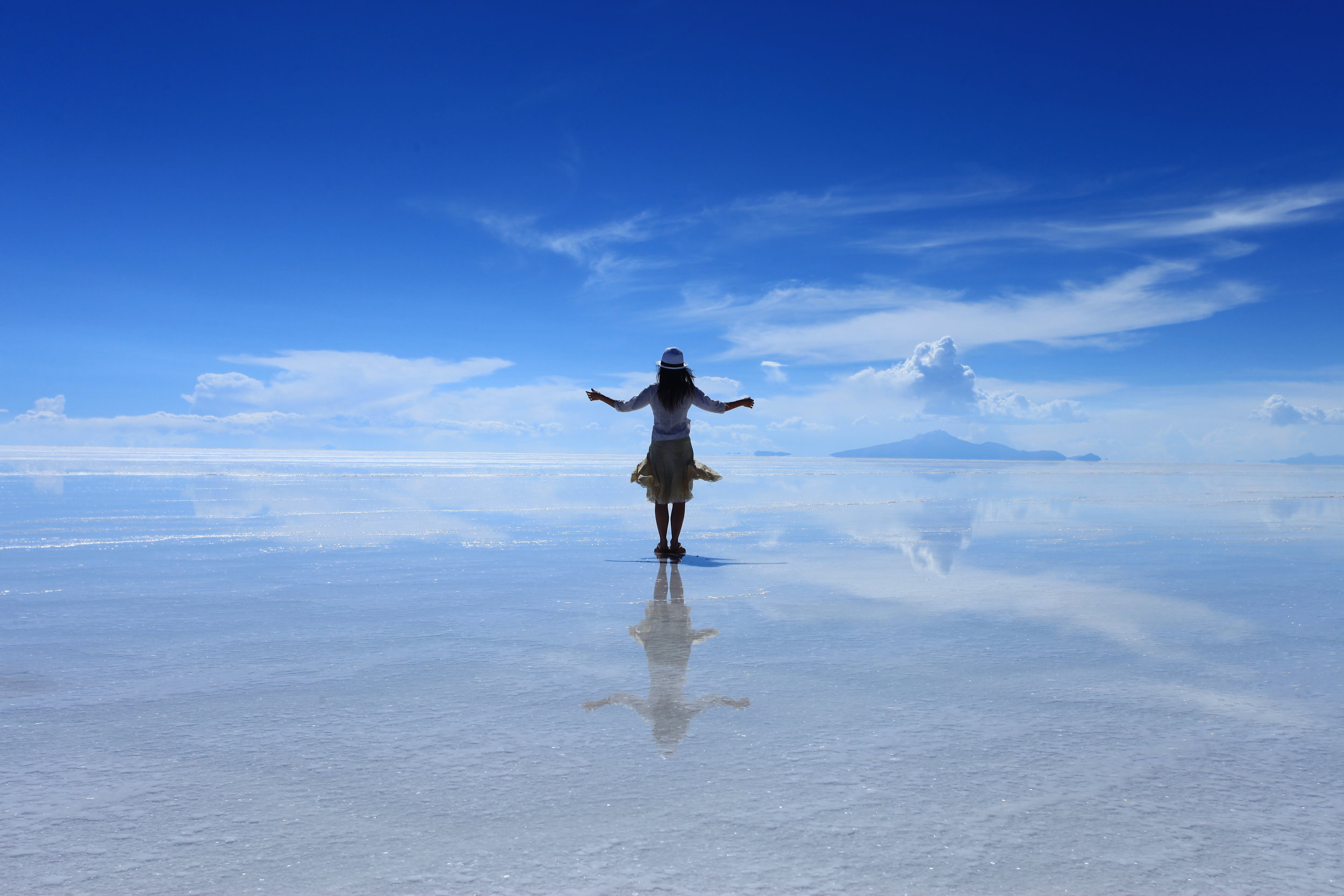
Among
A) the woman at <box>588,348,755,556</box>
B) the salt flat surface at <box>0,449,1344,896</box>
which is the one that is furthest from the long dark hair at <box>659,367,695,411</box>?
the salt flat surface at <box>0,449,1344,896</box>

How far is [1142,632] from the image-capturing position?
5.14m

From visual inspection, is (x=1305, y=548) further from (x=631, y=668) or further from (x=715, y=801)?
(x=715, y=801)

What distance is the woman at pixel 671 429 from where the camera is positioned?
951 cm

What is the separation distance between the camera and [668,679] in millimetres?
4023

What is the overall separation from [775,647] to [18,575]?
656 centimetres

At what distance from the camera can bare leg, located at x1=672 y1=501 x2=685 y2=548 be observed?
29.9 feet

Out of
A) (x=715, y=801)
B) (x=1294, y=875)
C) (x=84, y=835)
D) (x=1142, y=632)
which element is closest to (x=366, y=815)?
(x=84, y=835)

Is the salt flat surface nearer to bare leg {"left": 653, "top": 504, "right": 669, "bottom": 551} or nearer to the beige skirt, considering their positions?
bare leg {"left": 653, "top": 504, "right": 669, "bottom": 551}

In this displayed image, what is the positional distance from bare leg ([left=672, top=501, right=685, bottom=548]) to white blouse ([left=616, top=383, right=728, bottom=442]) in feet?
2.43

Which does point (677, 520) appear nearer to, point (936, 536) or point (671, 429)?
point (671, 429)

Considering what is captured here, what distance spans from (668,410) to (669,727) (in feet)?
21.3

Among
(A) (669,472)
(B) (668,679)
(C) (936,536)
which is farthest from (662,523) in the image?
(B) (668,679)

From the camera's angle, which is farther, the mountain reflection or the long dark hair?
the long dark hair

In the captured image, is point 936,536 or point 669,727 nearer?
point 669,727
